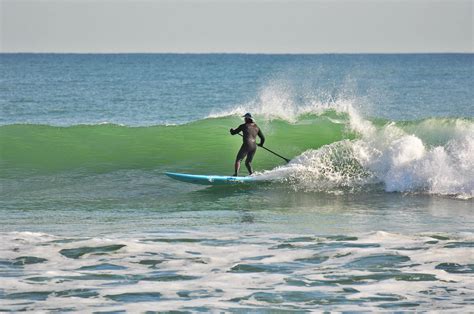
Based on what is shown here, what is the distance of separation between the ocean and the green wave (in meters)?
0.06

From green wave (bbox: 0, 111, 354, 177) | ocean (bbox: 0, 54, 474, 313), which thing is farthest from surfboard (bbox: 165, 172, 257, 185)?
green wave (bbox: 0, 111, 354, 177)

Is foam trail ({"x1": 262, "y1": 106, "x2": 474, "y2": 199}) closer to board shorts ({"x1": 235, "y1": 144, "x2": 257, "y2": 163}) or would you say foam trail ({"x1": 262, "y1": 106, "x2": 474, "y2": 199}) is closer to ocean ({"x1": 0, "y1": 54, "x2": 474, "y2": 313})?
ocean ({"x1": 0, "y1": 54, "x2": 474, "y2": 313})

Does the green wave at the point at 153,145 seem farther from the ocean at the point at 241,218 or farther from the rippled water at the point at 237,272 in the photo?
the rippled water at the point at 237,272

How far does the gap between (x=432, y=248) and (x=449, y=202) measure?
4.63 meters

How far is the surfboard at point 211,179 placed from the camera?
18.1 metres

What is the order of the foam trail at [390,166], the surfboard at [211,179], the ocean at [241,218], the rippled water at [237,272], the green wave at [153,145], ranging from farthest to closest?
the green wave at [153,145] → the surfboard at [211,179] → the foam trail at [390,166] → the ocean at [241,218] → the rippled water at [237,272]

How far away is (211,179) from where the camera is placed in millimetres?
18172

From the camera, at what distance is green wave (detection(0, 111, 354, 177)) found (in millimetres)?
21797

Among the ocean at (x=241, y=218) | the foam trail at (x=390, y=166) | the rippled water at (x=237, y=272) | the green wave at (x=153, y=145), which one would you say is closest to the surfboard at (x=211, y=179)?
the ocean at (x=241, y=218)

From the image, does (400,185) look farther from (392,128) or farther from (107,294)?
(107,294)

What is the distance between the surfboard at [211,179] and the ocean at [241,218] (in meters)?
0.17

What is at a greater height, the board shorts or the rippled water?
the board shorts

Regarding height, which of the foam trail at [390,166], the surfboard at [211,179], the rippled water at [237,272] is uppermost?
the foam trail at [390,166]

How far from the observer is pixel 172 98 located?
55.1 m
